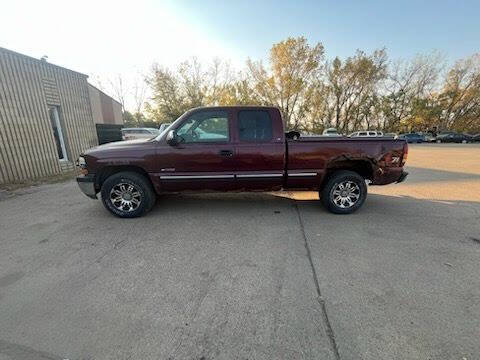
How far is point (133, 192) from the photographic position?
4.66 metres

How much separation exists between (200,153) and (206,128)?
495 millimetres

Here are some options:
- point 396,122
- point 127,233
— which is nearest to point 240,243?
point 127,233

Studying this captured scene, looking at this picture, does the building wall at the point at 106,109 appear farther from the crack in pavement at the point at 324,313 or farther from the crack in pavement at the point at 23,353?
the crack in pavement at the point at 324,313

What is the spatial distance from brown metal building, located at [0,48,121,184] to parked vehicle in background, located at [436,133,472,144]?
148 ft

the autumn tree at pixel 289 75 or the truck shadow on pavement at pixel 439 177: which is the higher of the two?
the autumn tree at pixel 289 75

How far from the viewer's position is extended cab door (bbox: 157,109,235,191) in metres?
4.49

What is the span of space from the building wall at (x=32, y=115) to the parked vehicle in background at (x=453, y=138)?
45.3 meters

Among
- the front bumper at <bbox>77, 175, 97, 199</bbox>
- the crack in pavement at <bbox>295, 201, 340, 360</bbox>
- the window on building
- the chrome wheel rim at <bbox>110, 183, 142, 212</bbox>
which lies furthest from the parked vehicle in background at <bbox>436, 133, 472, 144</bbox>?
the front bumper at <bbox>77, 175, 97, 199</bbox>

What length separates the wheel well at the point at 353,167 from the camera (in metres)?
A: 4.79

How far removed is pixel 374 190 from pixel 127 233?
6.04 meters

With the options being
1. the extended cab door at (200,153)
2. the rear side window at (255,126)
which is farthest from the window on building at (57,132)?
the rear side window at (255,126)

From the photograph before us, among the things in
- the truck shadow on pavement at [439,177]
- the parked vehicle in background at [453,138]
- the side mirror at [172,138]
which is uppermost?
the side mirror at [172,138]

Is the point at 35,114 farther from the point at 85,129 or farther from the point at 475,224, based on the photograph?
the point at 475,224

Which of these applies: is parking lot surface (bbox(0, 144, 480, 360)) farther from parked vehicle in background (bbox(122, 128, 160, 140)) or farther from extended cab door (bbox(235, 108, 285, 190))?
parked vehicle in background (bbox(122, 128, 160, 140))
